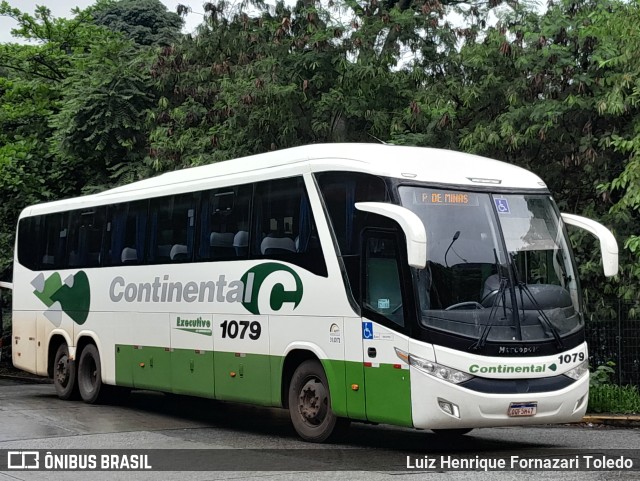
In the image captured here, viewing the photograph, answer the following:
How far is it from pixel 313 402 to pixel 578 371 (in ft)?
10.4

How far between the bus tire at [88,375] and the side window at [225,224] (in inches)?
177

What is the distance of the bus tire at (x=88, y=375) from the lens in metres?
19.6

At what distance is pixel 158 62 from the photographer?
25.7 meters

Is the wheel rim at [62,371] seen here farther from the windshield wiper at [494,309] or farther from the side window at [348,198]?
the windshield wiper at [494,309]

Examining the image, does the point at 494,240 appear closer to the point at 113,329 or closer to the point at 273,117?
the point at 113,329

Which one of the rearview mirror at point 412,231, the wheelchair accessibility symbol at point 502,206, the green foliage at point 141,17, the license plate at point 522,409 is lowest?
the license plate at point 522,409

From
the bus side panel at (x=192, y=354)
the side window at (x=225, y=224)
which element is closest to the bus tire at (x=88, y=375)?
the bus side panel at (x=192, y=354)

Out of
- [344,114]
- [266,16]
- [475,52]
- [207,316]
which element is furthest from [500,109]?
[207,316]

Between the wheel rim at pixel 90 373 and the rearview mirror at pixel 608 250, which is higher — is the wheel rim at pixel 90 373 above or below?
below

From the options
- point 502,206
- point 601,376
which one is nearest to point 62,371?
point 601,376

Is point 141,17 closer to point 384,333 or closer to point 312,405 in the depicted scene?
point 312,405

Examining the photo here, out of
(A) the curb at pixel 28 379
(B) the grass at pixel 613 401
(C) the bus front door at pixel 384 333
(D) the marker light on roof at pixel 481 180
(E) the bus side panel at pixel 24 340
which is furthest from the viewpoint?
(A) the curb at pixel 28 379

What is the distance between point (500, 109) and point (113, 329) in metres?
8.16

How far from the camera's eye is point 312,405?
13.7 metres
